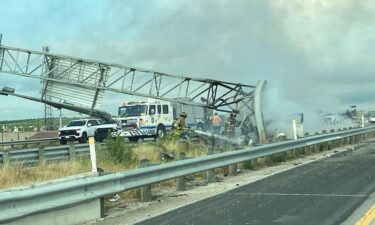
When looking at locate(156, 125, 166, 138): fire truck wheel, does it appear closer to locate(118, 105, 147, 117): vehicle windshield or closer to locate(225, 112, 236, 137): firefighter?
locate(118, 105, 147, 117): vehicle windshield

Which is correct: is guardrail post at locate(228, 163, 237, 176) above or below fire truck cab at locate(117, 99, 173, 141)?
below

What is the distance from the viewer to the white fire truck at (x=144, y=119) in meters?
36.3

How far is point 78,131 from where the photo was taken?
39.3 meters

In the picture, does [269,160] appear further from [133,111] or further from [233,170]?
[133,111]

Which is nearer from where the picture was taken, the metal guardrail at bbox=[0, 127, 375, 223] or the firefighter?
the metal guardrail at bbox=[0, 127, 375, 223]

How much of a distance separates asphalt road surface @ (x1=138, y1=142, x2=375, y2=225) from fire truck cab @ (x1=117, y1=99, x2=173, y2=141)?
71.4 feet

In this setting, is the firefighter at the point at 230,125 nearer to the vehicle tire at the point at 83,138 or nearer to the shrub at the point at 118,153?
the vehicle tire at the point at 83,138

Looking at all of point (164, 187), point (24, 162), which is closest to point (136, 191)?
point (164, 187)

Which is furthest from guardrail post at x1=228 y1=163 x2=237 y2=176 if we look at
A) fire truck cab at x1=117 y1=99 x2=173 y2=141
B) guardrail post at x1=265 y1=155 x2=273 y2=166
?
fire truck cab at x1=117 y1=99 x2=173 y2=141

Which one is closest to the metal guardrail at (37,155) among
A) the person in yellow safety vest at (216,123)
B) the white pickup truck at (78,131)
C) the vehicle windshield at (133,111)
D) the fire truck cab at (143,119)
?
the person in yellow safety vest at (216,123)

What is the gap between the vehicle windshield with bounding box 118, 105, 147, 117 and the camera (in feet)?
121

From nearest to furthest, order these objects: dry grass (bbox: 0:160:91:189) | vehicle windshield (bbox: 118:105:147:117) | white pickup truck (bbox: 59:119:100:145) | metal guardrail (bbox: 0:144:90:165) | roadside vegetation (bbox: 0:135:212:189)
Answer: dry grass (bbox: 0:160:91:189) → roadside vegetation (bbox: 0:135:212:189) → metal guardrail (bbox: 0:144:90:165) → vehicle windshield (bbox: 118:105:147:117) → white pickup truck (bbox: 59:119:100:145)

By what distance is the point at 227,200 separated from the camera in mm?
10812

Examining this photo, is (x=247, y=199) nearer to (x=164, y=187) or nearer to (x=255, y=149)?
(x=164, y=187)
